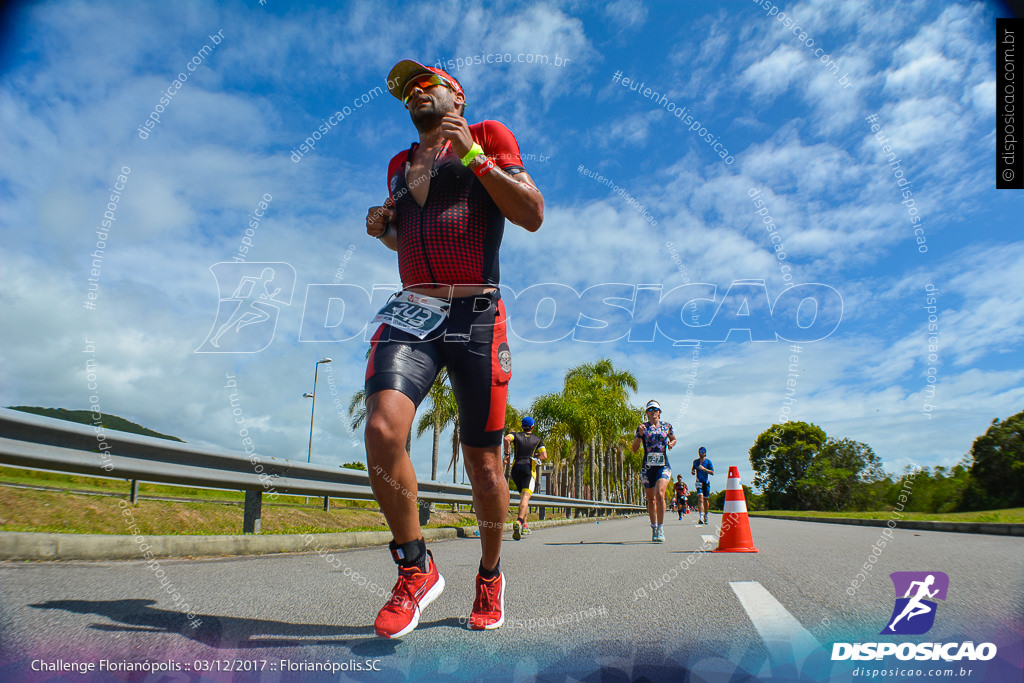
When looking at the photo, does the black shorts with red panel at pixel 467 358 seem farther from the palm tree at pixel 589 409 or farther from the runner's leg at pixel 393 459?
the palm tree at pixel 589 409

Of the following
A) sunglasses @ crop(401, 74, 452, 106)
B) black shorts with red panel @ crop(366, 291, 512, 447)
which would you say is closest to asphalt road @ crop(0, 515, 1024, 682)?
black shorts with red panel @ crop(366, 291, 512, 447)

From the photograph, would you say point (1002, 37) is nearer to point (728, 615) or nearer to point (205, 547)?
point (728, 615)

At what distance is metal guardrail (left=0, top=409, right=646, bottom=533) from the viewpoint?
3.46m

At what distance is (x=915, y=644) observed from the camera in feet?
6.33

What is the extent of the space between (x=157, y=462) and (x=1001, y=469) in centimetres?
2266

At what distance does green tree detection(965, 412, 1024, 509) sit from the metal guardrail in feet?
66.1

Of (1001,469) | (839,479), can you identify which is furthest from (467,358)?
(839,479)

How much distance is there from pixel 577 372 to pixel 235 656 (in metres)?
46.0

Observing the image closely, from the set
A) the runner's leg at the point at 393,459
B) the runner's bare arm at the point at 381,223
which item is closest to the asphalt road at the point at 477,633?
the runner's leg at the point at 393,459

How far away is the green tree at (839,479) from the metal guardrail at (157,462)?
27.0 meters

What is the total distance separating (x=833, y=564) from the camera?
15.6 ft

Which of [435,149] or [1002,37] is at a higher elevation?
[1002,37]

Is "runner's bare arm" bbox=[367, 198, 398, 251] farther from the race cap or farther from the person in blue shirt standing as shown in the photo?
the person in blue shirt standing

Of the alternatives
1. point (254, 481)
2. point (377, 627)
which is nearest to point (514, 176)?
point (377, 627)
